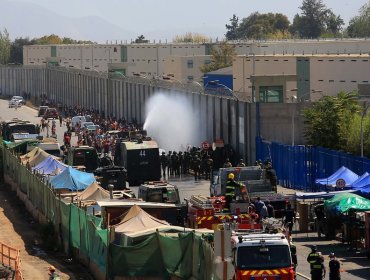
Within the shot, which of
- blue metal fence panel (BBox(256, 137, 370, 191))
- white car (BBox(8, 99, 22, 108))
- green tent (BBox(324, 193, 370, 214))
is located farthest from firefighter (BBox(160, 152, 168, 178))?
white car (BBox(8, 99, 22, 108))

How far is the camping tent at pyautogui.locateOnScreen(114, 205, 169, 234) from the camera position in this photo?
3158 cm

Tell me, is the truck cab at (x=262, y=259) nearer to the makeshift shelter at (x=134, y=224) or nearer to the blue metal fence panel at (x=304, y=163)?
the makeshift shelter at (x=134, y=224)

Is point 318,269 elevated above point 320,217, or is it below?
below

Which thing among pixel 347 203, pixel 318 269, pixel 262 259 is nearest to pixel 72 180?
pixel 347 203

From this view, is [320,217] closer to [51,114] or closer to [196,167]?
[196,167]

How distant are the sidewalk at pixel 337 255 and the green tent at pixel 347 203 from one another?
1075 mm

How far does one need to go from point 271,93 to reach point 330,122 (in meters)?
7.57

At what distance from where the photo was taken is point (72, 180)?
153 feet

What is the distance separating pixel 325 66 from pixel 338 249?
47.3m

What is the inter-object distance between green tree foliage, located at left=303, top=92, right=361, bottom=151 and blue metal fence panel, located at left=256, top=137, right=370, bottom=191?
2.93m

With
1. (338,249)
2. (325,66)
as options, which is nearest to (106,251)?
(338,249)

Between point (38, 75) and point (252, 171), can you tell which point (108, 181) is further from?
point (38, 75)

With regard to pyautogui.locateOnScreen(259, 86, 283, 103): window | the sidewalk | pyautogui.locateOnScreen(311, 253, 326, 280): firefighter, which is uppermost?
pyautogui.locateOnScreen(259, 86, 283, 103): window

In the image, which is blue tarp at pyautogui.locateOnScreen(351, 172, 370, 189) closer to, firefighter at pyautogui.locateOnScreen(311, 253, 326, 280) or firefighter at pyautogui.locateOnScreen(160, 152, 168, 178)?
firefighter at pyautogui.locateOnScreen(311, 253, 326, 280)
